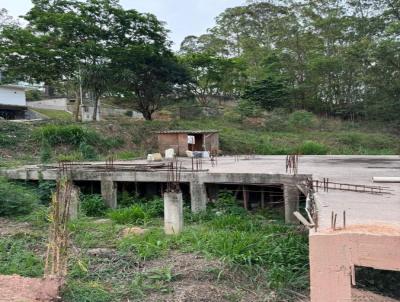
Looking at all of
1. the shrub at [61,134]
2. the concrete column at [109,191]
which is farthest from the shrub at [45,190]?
the shrub at [61,134]

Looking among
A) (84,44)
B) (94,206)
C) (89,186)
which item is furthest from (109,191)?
(84,44)

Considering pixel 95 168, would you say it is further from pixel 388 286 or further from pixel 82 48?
pixel 82 48

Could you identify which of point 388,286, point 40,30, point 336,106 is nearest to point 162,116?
point 40,30

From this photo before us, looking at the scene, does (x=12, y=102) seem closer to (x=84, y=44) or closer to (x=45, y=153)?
(x=84, y=44)

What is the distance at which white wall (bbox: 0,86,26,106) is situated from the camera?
3359cm

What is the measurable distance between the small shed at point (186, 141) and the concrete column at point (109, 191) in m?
10.3

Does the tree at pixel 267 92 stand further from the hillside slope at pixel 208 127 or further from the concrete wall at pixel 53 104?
the concrete wall at pixel 53 104

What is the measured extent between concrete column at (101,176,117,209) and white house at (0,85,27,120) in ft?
75.8

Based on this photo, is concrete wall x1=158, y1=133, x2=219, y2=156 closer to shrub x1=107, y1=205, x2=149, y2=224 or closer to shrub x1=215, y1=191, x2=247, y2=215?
shrub x1=215, y1=191, x2=247, y2=215

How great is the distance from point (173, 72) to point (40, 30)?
9.06 m

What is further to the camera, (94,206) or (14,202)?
(94,206)

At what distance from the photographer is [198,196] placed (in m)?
12.8

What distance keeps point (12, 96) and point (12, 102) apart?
1.59 feet

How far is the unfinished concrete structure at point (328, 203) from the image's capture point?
17.2 ft
